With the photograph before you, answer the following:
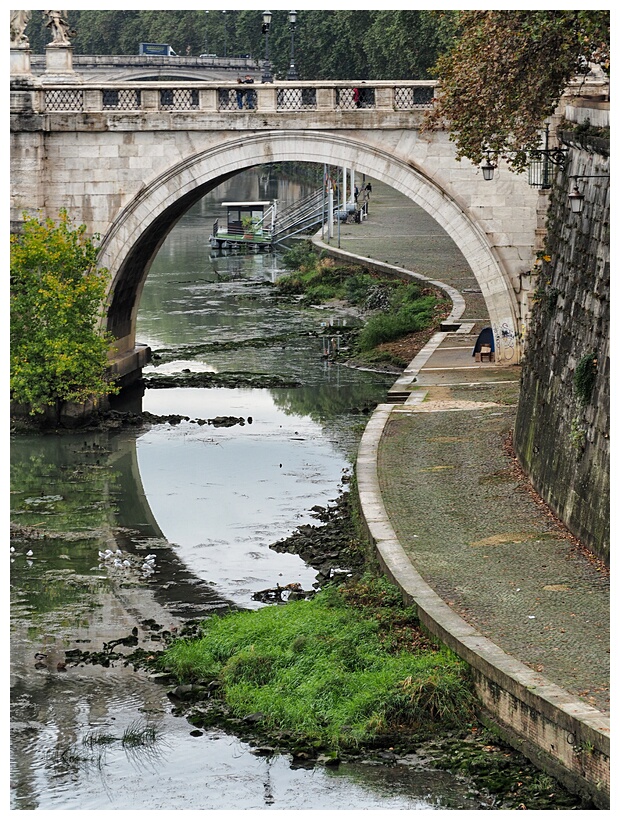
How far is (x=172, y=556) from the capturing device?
18.1 meters

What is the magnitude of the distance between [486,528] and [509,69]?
5.86 meters

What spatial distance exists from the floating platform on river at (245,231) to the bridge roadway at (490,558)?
79.3 ft

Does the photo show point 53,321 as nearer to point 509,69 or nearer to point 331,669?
point 509,69

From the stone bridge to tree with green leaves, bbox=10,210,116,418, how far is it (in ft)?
4.09

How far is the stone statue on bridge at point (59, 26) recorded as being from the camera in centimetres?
2548

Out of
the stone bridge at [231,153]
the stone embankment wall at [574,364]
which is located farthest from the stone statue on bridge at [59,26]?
the stone embankment wall at [574,364]

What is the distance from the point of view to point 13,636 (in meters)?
15.1

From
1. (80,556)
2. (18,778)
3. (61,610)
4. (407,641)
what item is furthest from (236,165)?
(18,778)

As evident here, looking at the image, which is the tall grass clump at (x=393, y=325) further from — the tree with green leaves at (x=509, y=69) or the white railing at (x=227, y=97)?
the tree with green leaves at (x=509, y=69)

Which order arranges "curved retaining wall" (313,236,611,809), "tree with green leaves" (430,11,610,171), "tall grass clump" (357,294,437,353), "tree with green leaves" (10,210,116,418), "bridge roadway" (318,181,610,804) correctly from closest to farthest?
1. "curved retaining wall" (313,236,611,809)
2. "bridge roadway" (318,181,610,804)
3. "tree with green leaves" (430,11,610,171)
4. "tree with green leaves" (10,210,116,418)
5. "tall grass clump" (357,294,437,353)

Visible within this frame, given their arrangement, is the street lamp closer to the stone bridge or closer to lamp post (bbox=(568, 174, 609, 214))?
the stone bridge

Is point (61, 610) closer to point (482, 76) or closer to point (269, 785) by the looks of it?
point (269, 785)

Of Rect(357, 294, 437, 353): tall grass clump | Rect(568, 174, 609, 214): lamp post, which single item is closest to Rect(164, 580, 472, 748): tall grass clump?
Rect(568, 174, 609, 214): lamp post

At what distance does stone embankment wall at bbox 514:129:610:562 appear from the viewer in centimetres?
1488
